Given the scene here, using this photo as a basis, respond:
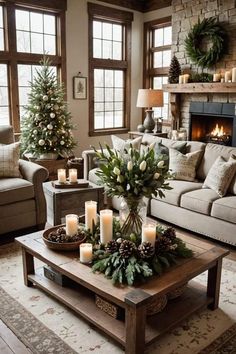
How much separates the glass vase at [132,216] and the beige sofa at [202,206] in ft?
4.00

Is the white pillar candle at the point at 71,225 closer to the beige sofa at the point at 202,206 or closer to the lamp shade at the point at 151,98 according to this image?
the beige sofa at the point at 202,206

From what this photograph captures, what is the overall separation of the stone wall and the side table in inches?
132

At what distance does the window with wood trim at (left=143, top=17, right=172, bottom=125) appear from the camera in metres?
7.14

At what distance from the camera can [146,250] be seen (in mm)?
2141

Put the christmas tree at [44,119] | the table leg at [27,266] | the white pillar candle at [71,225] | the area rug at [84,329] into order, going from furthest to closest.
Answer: the christmas tree at [44,119] → the table leg at [27,266] → the white pillar candle at [71,225] → the area rug at [84,329]

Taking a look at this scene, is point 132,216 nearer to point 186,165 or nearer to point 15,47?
point 186,165

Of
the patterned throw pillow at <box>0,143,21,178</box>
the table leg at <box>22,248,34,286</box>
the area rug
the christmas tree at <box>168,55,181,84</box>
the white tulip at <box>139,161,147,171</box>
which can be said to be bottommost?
the area rug

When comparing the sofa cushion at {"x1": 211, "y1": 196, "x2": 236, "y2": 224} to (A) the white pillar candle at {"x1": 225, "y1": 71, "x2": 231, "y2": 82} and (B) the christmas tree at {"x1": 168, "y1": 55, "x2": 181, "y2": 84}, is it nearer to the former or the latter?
(A) the white pillar candle at {"x1": 225, "y1": 71, "x2": 231, "y2": 82}

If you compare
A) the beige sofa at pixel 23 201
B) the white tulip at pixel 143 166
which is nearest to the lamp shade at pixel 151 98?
the beige sofa at pixel 23 201

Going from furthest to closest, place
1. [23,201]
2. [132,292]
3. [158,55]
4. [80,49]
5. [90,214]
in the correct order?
[158,55] → [80,49] → [23,201] → [90,214] → [132,292]

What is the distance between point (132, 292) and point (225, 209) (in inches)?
68.5

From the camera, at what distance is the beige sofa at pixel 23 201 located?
11.5 feet

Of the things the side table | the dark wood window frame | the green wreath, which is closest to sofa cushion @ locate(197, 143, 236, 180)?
the side table

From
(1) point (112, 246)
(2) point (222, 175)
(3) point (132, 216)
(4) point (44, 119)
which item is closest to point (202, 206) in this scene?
(2) point (222, 175)
